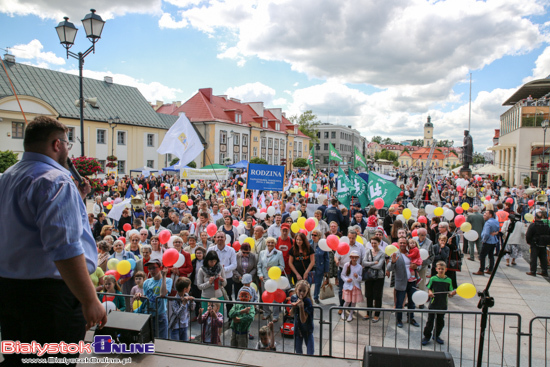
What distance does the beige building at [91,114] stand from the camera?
1172 inches

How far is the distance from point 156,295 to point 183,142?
825 centimetres

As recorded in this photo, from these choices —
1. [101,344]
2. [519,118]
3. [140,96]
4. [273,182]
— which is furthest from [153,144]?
[519,118]

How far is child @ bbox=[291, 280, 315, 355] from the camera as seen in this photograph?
5082 mm

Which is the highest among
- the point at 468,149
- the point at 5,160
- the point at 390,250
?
the point at 468,149

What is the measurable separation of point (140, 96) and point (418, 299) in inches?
1715

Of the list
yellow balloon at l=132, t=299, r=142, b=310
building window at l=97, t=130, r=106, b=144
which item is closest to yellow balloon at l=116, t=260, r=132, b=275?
yellow balloon at l=132, t=299, r=142, b=310

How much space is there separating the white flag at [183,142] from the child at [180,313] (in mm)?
7957

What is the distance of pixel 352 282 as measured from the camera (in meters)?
6.86

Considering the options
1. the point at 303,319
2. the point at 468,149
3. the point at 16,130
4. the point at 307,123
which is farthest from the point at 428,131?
the point at 303,319

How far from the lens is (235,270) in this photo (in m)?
7.09

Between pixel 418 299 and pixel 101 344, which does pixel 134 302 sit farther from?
pixel 418 299

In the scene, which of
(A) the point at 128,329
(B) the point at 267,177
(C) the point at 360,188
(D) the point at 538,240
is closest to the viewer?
(A) the point at 128,329

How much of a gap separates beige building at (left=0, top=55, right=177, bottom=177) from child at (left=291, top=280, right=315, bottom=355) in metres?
29.2

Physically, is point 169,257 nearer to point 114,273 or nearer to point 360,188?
point 114,273
